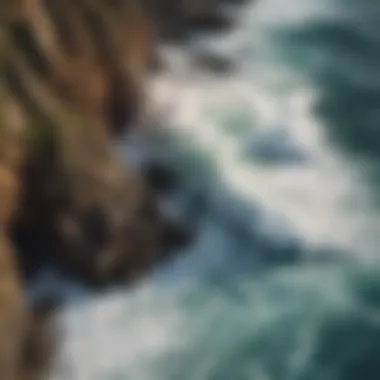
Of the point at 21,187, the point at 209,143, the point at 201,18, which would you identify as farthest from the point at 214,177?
the point at 201,18

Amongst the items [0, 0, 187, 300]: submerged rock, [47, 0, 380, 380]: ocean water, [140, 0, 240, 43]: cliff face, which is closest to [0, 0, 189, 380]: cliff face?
[0, 0, 187, 300]: submerged rock

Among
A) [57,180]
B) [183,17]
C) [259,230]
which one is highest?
[183,17]

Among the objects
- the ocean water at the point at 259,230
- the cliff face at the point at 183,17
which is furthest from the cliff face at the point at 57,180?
the cliff face at the point at 183,17

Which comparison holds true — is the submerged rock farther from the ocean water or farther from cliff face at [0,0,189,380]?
the ocean water

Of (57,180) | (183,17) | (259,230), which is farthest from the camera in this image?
(183,17)

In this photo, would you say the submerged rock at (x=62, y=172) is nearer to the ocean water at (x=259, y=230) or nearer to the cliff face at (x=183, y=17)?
the ocean water at (x=259, y=230)

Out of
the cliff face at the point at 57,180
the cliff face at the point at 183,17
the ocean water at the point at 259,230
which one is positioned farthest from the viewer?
the cliff face at the point at 183,17

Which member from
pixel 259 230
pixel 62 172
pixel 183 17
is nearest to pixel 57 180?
pixel 62 172

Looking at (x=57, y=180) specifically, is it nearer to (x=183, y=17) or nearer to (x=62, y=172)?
(x=62, y=172)

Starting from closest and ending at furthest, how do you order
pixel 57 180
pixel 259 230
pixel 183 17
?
pixel 57 180 < pixel 259 230 < pixel 183 17
